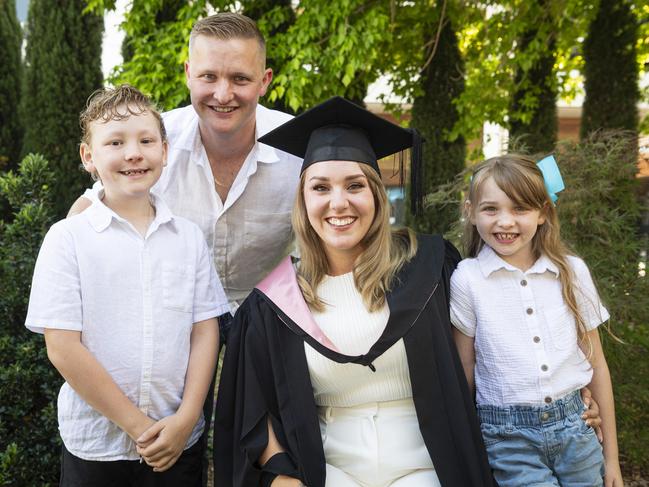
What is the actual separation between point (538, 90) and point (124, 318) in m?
8.47

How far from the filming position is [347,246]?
2.50 meters

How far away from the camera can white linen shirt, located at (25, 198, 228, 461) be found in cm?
221

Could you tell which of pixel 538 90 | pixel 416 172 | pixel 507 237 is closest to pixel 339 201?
pixel 416 172

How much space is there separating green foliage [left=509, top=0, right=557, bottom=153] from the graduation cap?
19.0 feet

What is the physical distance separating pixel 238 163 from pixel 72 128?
7.33 m

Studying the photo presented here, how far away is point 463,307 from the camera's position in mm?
2598

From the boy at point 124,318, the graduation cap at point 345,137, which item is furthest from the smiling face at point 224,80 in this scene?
the boy at point 124,318

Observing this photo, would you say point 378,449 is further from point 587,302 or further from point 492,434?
point 587,302

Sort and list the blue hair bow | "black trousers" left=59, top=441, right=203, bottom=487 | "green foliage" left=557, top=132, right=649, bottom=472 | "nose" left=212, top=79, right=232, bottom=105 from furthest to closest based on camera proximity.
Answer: "green foliage" left=557, top=132, right=649, bottom=472 < "nose" left=212, top=79, right=232, bottom=105 < the blue hair bow < "black trousers" left=59, top=441, right=203, bottom=487

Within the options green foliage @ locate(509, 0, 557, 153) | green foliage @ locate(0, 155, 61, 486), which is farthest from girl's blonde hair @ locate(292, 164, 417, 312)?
green foliage @ locate(509, 0, 557, 153)

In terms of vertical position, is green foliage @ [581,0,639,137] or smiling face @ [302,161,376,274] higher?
green foliage @ [581,0,639,137]

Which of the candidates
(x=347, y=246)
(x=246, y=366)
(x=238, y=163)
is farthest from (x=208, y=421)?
(x=238, y=163)

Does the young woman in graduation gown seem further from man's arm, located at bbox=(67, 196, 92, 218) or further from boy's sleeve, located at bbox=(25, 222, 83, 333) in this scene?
man's arm, located at bbox=(67, 196, 92, 218)

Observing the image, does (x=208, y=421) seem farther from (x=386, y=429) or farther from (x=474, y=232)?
(x=474, y=232)
